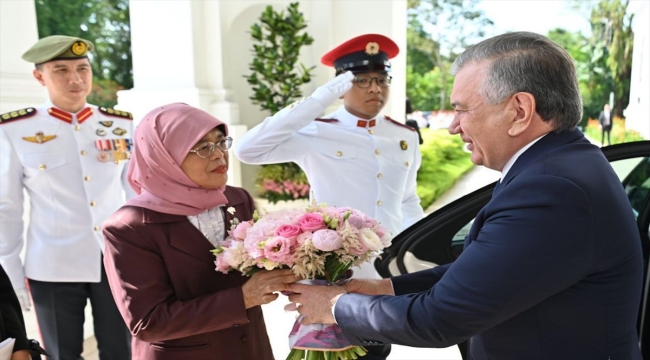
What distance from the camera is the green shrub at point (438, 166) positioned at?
11.0m

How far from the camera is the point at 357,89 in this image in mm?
2635

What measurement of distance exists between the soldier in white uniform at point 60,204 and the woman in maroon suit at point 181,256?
107 cm

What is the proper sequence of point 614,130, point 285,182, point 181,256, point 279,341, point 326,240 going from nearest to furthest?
1. point 326,240
2. point 181,256
3. point 279,341
4. point 285,182
5. point 614,130

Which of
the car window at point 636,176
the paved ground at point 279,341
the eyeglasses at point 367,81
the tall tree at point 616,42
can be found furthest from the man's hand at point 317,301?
the tall tree at point 616,42

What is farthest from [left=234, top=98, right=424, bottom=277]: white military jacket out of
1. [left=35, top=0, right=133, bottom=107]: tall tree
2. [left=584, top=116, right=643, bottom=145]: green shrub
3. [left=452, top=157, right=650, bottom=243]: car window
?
[left=35, top=0, right=133, bottom=107]: tall tree

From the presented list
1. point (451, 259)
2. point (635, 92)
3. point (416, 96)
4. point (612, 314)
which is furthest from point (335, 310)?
point (416, 96)

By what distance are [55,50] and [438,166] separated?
475 inches

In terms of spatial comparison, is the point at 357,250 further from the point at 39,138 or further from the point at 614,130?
the point at 614,130

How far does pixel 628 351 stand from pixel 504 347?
0.28m

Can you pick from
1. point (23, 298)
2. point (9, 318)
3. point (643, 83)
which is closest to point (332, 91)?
point (9, 318)

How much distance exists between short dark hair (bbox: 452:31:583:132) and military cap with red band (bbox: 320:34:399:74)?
4.66 ft

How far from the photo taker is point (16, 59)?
139 inches

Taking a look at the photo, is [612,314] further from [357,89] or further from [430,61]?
[430,61]

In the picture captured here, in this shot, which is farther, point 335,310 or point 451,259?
point 451,259
